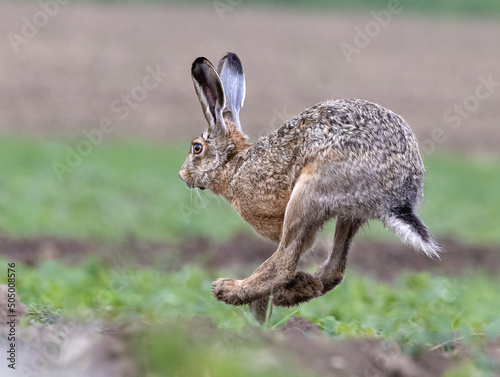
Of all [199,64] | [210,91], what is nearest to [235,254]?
[210,91]

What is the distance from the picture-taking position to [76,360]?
12.8ft

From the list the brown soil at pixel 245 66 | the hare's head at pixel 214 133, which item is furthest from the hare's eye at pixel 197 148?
the brown soil at pixel 245 66

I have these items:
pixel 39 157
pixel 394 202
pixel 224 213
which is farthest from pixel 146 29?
pixel 394 202

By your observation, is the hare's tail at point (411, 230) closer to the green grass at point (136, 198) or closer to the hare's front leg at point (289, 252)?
the hare's front leg at point (289, 252)

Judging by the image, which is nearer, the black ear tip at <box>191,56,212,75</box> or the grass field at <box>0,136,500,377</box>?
the grass field at <box>0,136,500,377</box>

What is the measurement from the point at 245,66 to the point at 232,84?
64.9 ft

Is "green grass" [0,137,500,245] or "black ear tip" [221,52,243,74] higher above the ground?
"green grass" [0,137,500,245]

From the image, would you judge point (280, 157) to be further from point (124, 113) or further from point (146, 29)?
point (146, 29)

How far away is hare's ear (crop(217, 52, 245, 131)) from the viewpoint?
6.39m

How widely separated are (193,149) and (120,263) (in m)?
1.41
